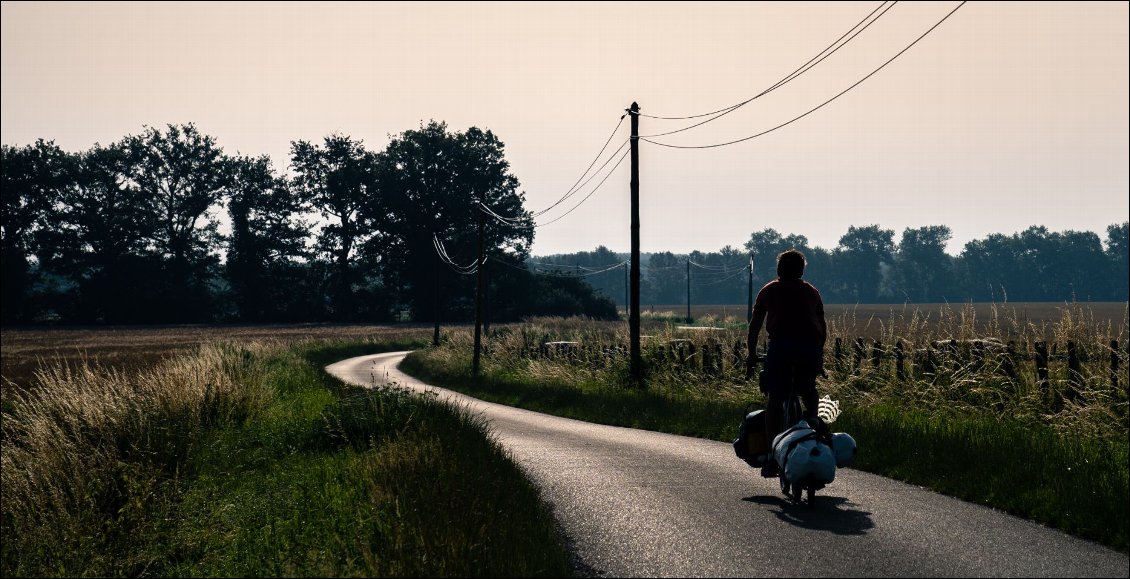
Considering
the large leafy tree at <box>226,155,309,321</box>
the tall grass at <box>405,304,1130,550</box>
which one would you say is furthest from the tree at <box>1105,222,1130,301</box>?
the tall grass at <box>405,304,1130,550</box>

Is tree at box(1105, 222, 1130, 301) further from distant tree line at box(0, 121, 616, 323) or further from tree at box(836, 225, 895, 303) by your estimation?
distant tree line at box(0, 121, 616, 323)

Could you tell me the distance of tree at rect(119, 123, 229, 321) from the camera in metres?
91.3

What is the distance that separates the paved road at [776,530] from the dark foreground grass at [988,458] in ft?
0.99

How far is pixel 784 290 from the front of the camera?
8062mm

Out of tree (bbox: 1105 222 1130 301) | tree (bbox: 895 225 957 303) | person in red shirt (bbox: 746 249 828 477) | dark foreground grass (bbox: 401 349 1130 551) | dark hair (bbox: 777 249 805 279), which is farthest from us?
tree (bbox: 895 225 957 303)

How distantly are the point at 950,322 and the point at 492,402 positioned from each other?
39.6 feet

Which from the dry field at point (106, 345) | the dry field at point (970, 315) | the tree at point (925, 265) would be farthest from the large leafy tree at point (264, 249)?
the tree at point (925, 265)

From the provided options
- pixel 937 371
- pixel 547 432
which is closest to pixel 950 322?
pixel 937 371

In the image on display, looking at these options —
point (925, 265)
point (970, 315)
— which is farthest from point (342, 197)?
point (925, 265)

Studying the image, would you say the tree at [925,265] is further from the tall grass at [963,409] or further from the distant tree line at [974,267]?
the tall grass at [963,409]

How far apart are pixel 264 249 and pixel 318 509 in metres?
91.9

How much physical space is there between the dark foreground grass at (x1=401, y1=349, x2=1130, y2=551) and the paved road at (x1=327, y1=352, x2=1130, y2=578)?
30 centimetres

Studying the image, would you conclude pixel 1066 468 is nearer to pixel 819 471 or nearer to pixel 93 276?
pixel 819 471

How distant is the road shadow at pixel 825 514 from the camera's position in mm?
7170
